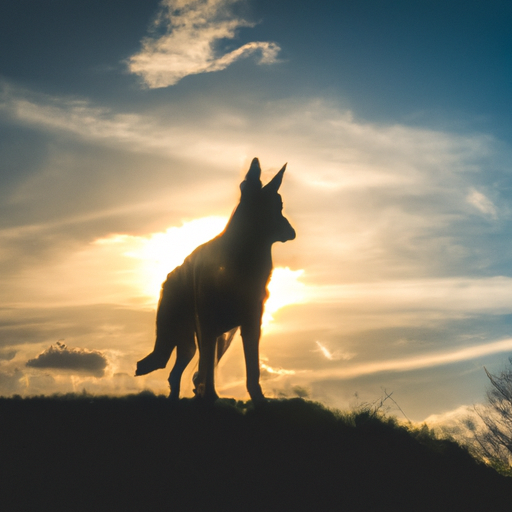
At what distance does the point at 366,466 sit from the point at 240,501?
7.66 ft

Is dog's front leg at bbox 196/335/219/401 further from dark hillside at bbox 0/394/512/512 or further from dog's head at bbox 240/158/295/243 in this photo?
dog's head at bbox 240/158/295/243

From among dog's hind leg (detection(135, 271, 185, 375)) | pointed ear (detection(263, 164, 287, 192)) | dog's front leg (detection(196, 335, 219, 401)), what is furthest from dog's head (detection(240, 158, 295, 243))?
dog's front leg (detection(196, 335, 219, 401))

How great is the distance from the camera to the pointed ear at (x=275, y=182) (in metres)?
9.58

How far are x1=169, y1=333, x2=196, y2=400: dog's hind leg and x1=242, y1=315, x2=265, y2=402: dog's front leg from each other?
160 cm

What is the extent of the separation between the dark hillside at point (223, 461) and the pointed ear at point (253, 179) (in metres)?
4.06

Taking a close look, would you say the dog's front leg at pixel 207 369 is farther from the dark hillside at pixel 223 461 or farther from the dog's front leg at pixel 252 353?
the dog's front leg at pixel 252 353

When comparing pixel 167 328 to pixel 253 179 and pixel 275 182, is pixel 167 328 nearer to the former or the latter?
pixel 253 179

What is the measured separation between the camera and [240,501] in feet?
22.2

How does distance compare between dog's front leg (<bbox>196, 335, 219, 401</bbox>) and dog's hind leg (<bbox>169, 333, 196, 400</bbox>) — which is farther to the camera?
dog's hind leg (<bbox>169, 333, 196, 400</bbox>)

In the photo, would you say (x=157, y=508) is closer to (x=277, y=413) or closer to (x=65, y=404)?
(x=277, y=413)

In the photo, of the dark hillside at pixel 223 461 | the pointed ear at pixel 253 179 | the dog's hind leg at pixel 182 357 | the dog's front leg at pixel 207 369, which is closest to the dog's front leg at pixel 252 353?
the dark hillside at pixel 223 461

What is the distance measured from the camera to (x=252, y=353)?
9.43 metres

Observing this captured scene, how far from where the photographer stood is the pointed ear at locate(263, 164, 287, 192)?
9.58 metres

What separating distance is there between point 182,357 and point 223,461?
133 inches
